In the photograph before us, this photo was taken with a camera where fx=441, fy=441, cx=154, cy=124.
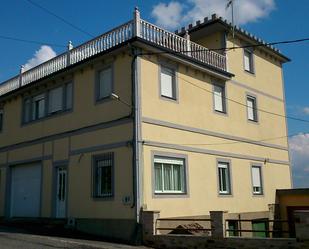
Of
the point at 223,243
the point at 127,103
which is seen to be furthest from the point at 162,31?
the point at 223,243

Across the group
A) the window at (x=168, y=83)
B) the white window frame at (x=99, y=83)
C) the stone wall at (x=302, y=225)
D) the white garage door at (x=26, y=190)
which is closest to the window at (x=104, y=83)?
the white window frame at (x=99, y=83)

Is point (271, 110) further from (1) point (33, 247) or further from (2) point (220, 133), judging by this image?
(1) point (33, 247)

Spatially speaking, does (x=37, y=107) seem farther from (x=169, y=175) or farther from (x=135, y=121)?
(x=169, y=175)

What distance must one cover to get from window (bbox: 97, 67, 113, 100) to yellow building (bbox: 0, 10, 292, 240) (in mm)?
45

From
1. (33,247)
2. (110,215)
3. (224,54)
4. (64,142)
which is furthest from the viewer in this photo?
(224,54)

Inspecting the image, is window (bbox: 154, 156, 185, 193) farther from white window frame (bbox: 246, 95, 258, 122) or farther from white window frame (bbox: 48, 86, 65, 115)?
white window frame (bbox: 246, 95, 258, 122)

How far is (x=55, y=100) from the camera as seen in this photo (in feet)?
66.8

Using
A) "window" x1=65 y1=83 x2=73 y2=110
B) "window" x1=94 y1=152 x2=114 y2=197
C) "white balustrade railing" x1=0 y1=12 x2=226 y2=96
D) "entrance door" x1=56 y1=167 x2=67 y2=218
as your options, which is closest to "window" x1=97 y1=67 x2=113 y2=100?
"white balustrade railing" x1=0 y1=12 x2=226 y2=96

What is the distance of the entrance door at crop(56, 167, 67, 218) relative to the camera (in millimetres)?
18891

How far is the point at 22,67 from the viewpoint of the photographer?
22891mm

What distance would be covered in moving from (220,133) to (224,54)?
4148mm

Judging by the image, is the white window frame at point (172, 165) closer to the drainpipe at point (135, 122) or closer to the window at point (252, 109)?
the drainpipe at point (135, 122)

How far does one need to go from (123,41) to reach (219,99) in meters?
6.29

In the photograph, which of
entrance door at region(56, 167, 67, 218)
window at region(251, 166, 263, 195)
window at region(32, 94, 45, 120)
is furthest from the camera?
window at region(251, 166, 263, 195)
